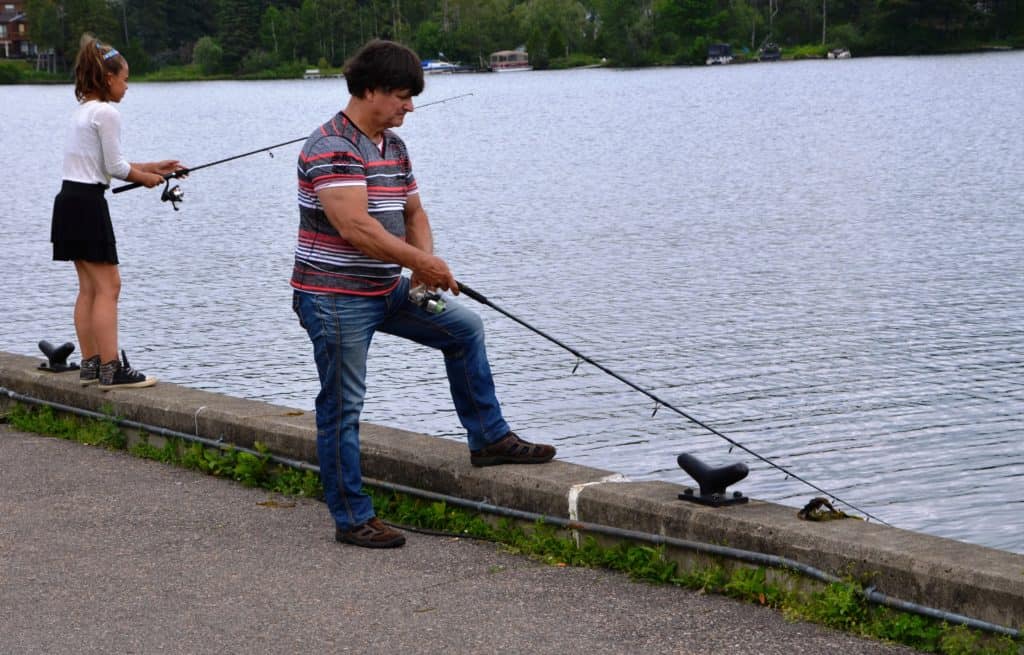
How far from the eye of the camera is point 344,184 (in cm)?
545

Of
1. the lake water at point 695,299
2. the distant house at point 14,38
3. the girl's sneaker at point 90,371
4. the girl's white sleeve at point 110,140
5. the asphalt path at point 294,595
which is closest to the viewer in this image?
the asphalt path at point 294,595

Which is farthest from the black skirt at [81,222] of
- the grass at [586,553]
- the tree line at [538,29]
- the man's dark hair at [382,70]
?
the tree line at [538,29]

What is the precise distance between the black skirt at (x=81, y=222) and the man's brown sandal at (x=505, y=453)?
261 centimetres

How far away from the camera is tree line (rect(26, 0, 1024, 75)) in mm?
137375

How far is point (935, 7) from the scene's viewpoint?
134 m

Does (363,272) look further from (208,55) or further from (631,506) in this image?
(208,55)

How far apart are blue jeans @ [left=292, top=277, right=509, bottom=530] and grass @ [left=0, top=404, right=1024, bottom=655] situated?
0.41 m

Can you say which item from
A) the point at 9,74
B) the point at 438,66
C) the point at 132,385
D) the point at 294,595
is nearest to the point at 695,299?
the point at 132,385

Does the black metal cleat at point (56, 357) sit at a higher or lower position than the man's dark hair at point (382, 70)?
lower

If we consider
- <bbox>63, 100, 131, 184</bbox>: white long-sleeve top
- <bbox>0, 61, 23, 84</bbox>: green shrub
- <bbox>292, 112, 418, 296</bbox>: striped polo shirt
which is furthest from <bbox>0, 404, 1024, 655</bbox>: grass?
<bbox>0, 61, 23, 84</bbox>: green shrub

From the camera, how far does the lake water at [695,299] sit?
1069cm

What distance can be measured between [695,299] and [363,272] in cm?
1210

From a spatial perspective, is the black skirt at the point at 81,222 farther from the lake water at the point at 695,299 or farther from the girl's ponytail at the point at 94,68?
the lake water at the point at 695,299

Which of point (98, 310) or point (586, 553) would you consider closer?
point (586, 553)
